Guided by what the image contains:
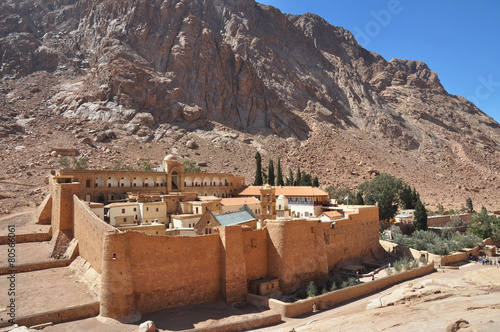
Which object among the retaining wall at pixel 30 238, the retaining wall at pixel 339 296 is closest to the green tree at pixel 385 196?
the retaining wall at pixel 339 296

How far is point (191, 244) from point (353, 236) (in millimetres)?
13029

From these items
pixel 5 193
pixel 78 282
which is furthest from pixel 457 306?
pixel 5 193

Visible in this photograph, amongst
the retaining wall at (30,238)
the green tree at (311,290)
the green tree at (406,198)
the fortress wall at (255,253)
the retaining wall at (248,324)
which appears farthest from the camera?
the green tree at (406,198)

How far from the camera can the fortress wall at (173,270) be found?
49.9 feet

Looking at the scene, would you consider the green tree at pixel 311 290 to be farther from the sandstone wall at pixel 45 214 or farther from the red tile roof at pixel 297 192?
the sandstone wall at pixel 45 214

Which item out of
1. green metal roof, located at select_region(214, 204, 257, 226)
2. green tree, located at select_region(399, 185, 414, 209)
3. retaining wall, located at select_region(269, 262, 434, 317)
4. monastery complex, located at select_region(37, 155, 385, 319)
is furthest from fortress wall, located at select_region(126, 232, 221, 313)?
green tree, located at select_region(399, 185, 414, 209)

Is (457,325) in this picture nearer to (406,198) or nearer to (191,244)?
(191,244)

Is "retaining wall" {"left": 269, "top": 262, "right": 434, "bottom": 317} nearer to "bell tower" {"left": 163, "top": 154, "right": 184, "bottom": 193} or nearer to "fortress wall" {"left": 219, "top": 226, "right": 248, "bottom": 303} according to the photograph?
"fortress wall" {"left": 219, "top": 226, "right": 248, "bottom": 303}

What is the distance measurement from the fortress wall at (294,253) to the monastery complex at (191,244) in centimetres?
5

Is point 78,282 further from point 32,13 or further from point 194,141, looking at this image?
point 32,13

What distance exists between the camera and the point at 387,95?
317 feet

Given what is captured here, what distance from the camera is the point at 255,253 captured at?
19297 millimetres

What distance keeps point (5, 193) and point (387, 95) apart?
88.9m

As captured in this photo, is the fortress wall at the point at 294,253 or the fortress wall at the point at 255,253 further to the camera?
the fortress wall at the point at 294,253
